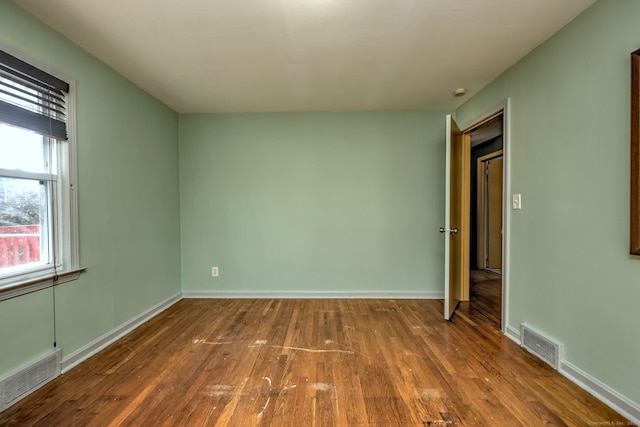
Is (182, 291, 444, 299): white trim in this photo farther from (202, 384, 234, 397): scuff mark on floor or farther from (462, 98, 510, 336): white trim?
(202, 384, 234, 397): scuff mark on floor

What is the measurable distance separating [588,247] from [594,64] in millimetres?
1099

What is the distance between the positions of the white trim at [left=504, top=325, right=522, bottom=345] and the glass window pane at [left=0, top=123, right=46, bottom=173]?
376cm

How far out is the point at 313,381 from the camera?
5.86 ft

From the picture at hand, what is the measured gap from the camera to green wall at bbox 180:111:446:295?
3.46 m

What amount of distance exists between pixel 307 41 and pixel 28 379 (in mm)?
2815

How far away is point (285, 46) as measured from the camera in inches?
80.5

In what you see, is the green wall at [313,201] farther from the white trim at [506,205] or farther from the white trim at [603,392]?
the white trim at [603,392]

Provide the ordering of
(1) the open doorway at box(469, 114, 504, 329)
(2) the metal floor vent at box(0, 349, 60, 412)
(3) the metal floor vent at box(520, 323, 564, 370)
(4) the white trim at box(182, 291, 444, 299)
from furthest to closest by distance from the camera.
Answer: (1) the open doorway at box(469, 114, 504, 329) < (4) the white trim at box(182, 291, 444, 299) < (3) the metal floor vent at box(520, 323, 564, 370) < (2) the metal floor vent at box(0, 349, 60, 412)

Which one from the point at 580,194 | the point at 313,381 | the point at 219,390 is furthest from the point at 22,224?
the point at 580,194

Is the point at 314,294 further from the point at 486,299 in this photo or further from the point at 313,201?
the point at 486,299

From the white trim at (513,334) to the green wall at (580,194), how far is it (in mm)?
56

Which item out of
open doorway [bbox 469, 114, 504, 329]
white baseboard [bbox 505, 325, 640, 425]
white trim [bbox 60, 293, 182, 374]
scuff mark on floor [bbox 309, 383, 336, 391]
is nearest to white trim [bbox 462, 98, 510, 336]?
white baseboard [bbox 505, 325, 640, 425]

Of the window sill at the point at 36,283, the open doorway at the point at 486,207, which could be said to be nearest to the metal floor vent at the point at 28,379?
the window sill at the point at 36,283

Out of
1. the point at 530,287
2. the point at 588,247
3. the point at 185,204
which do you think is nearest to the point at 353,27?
the point at 588,247
